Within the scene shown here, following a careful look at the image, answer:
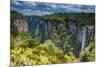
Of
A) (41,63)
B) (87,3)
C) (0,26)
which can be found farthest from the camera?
(87,3)

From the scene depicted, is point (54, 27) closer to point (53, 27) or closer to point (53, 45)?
point (53, 27)

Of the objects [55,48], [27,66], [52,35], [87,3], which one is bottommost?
[27,66]

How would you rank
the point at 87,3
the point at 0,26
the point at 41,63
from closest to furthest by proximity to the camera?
1. the point at 0,26
2. the point at 41,63
3. the point at 87,3

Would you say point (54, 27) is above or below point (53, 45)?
above

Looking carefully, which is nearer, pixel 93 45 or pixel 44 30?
pixel 44 30

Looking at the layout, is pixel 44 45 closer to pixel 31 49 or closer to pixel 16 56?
pixel 31 49

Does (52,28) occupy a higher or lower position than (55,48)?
higher

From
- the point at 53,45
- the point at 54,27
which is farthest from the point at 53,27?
the point at 53,45
